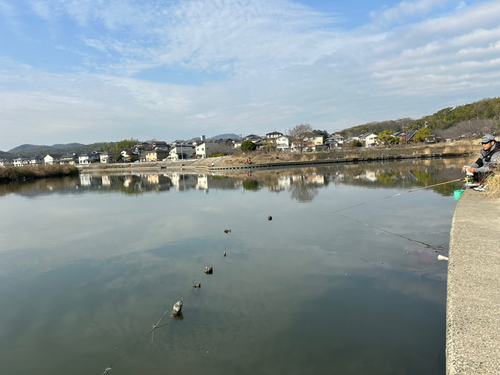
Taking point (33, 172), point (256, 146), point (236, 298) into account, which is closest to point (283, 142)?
point (256, 146)

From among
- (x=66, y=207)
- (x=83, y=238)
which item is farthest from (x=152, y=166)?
(x=83, y=238)

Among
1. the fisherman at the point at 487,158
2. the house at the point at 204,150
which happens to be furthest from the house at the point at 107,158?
the fisherman at the point at 487,158

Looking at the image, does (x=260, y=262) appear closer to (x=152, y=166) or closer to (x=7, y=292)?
(x=7, y=292)

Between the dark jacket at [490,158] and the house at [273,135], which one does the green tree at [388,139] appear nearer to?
the house at [273,135]

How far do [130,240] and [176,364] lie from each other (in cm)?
456

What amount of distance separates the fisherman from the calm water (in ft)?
3.73

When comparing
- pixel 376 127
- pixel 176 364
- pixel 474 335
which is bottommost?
pixel 176 364

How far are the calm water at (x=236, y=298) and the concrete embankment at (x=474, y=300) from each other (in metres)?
0.65

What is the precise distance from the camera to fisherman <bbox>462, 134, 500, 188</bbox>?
21.2ft

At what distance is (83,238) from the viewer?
7.33 meters

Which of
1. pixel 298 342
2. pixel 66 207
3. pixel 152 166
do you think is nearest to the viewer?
pixel 298 342

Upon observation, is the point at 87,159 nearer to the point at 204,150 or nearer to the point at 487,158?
A: the point at 204,150

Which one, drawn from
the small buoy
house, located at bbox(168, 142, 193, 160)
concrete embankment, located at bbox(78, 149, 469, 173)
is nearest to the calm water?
the small buoy

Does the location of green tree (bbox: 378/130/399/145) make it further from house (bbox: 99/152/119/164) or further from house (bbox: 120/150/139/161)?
house (bbox: 99/152/119/164)
